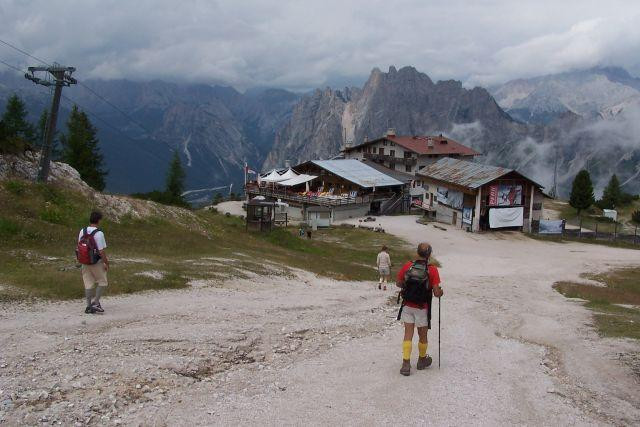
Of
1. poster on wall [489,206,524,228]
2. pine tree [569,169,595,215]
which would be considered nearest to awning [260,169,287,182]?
poster on wall [489,206,524,228]

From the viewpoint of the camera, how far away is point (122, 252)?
81.9 feet

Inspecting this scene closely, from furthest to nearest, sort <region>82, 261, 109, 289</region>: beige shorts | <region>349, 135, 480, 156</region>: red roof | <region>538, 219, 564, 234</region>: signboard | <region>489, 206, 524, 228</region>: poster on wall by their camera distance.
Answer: <region>349, 135, 480, 156</region>: red roof
<region>489, 206, 524, 228</region>: poster on wall
<region>538, 219, 564, 234</region>: signboard
<region>82, 261, 109, 289</region>: beige shorts

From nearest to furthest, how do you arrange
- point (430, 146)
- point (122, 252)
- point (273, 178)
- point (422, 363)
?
point (422, 363)
point (122, 252)
point (273, 178)
point (430, 146)

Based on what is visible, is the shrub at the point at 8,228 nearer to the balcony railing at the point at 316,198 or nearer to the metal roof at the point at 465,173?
the metal roof at the point at 465,173

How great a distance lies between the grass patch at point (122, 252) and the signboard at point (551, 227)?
2900 cm

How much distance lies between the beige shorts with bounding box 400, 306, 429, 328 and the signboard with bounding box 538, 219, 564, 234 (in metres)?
56.5

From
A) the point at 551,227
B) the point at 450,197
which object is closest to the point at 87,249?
the point at 551,227

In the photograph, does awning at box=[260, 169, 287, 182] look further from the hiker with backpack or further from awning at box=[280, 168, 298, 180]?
Answer: the hiker with backpack

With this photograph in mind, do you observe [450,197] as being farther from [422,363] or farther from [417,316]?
[417,316]

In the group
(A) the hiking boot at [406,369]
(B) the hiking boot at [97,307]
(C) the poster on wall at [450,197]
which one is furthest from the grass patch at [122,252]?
(C) the poster on wall at [450,197]

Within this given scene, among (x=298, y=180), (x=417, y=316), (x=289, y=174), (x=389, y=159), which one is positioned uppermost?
(x=389, y=159)

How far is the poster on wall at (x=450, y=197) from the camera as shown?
218ft

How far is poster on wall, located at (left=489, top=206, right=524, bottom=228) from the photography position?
63312mm

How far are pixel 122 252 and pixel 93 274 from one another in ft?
36.1
